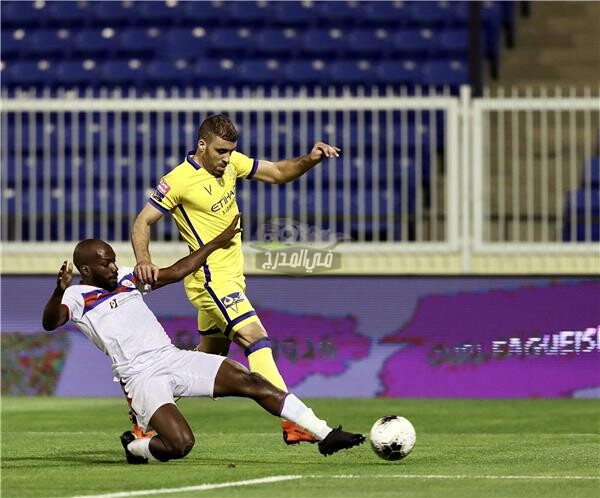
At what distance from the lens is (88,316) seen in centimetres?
821

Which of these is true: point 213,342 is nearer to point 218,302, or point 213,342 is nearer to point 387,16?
point 218,302

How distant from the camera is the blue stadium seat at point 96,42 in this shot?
60.3 ft

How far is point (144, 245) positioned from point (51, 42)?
10397mm

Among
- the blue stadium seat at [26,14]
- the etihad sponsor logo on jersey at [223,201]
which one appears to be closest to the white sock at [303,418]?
the etihad sponsor logo on jersey at [223,201]

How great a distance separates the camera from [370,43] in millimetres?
17859

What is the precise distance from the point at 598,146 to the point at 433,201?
279 cm

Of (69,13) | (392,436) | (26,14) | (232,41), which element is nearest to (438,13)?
(232,41)

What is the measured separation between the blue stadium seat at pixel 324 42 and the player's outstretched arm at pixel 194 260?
9.52 m

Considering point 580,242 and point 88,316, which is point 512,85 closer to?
point 580,242

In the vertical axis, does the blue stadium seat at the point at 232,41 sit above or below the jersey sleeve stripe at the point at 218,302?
above

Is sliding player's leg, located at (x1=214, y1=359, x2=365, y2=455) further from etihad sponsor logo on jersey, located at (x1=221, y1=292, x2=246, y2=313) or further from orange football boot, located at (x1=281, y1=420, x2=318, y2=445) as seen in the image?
etihad sponsor logo on jersey, located at (x1=221, y1=292, x2=246, y2=313)

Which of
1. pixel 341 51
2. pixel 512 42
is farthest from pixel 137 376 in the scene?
pixel 512 42

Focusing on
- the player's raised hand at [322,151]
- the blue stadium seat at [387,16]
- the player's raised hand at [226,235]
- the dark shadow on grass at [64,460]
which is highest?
the blue stadium seat at [387,16]

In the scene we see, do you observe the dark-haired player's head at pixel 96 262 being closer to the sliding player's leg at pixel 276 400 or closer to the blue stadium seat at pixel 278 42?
the sliding player's leg at pixel 276 400
